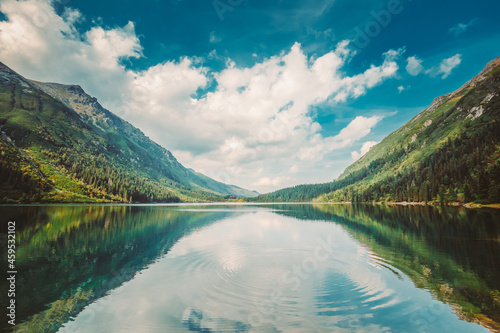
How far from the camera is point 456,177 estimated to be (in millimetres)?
143375

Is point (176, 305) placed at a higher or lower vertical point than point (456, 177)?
lower

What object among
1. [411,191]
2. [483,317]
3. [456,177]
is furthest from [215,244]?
[411,191]

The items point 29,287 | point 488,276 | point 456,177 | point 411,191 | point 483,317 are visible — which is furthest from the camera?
point 411,191

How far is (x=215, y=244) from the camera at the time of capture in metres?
37.4

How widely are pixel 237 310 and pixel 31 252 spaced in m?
29.2

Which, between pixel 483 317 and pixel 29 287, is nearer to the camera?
pixel 483 317

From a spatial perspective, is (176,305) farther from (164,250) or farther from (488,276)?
(488,276)

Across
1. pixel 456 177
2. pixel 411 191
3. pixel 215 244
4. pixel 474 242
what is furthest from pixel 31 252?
pixel 411 191

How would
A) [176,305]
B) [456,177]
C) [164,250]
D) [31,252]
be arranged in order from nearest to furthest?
[176,305], [31,252], [164,250], [456,177]

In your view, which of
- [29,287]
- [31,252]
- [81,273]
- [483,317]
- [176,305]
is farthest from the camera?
[31,252]

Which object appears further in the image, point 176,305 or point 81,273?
point 81,273

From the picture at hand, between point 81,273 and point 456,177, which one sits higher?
point 456,177

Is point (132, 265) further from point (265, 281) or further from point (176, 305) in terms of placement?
point (265, 281)

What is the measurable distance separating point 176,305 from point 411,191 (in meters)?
204
